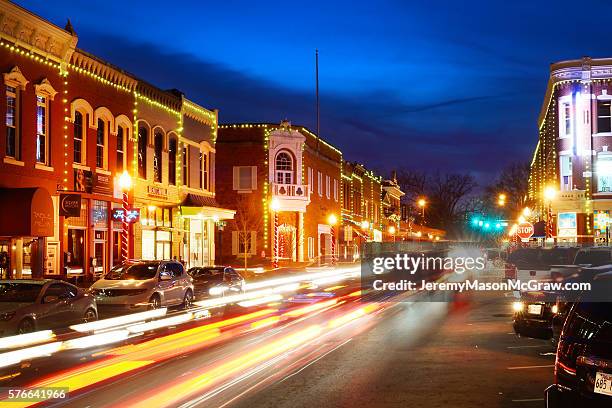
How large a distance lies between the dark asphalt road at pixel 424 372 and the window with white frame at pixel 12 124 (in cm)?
1514

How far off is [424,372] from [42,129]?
20.7 metres

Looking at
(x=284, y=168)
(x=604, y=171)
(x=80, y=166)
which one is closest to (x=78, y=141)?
(x=80, y=166)

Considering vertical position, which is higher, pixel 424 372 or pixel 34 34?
pixel 34 34

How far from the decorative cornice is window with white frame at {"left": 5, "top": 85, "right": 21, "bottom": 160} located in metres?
1.79

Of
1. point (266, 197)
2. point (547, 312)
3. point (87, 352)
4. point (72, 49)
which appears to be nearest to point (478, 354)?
point (547, 312)

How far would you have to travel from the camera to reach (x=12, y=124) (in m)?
27.0

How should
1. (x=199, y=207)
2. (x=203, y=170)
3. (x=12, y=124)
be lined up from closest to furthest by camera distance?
(x=12, y=124)
(x=199, y=207)
(x=203, y=170)

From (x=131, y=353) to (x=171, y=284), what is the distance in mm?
9564

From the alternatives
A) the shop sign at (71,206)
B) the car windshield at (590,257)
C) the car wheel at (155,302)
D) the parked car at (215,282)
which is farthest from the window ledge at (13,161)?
the car windshield at (590,257)

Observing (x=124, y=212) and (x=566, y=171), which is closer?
(x=124, y=212)

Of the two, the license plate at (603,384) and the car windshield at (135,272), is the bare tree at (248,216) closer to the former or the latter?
the car windshield at (135,272)

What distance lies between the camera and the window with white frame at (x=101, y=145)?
3272 cm

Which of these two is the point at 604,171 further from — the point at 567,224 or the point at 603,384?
the point at 603,384

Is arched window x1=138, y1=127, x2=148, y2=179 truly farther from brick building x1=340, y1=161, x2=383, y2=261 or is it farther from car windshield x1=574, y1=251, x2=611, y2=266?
brick building x1=340, y1=161, x2=383, y2=261
